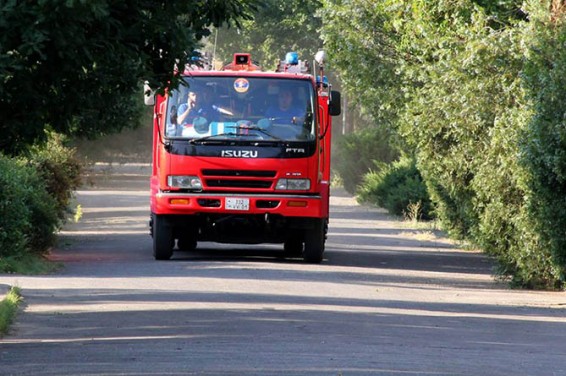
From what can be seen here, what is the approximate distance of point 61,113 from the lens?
40.0 feet

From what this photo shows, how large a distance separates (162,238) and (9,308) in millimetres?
7512

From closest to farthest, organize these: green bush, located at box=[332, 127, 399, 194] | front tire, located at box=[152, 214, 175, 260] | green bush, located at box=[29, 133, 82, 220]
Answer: front tire, located at box=[152, 214, 175, 260]
green bush, located at box=[29, 133, 82, 220]
green bush, located at box=[332, 127, 399, 194]

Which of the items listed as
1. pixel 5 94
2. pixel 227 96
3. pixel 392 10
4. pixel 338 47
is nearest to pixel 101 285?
pixel 227 96

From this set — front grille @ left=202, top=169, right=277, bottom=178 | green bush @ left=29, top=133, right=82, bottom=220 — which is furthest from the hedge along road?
green bush @ left=29, top=133, right=82, bottom=220

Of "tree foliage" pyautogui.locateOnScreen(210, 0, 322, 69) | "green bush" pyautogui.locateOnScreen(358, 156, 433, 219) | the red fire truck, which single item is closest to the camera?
the red fire truck

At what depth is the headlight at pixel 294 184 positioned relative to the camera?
2070cm

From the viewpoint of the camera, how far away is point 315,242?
70.3 feet

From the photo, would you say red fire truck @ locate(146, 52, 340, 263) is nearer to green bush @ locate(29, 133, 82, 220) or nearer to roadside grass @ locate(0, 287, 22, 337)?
roadside grass @ locate(0, 287, 22, 337)

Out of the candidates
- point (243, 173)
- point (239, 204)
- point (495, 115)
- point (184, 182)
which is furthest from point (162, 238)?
point (495, 115)

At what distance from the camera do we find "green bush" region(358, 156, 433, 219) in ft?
126

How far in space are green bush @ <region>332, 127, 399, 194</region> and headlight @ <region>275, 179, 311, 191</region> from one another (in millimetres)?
29422

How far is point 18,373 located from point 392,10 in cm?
1631

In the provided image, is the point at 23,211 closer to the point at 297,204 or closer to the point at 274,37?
the point at 297,204

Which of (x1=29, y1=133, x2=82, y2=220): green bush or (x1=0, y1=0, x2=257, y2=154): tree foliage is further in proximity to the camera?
(x1=29, y1=133, x2=82, y2=220): green bush
